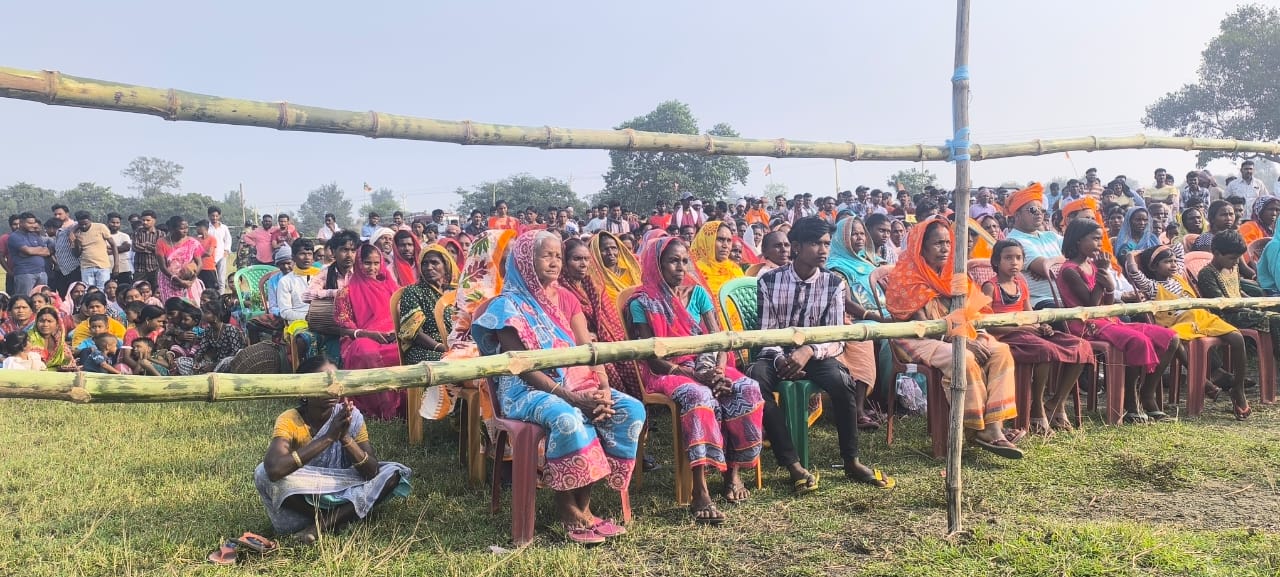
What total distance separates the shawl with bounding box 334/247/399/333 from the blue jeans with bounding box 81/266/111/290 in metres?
6.67

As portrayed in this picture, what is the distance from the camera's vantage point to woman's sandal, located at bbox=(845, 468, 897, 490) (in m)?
4.29

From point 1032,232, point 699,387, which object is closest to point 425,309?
point 699,387

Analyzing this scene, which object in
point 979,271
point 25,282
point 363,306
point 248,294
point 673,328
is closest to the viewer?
point 673,328

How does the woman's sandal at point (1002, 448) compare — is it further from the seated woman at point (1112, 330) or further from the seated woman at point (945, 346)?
the seated woman at point (1112, 330)

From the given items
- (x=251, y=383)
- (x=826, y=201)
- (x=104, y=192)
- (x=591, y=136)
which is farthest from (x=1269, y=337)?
(x=104, y=192)

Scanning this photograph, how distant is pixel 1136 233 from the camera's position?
7938 mm

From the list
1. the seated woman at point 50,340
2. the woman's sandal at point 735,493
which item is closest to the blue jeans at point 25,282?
the seated woman at point 50,340

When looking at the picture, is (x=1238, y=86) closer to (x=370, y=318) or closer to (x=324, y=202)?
(x=370, y=318)

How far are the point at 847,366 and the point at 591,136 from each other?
2.46 meters

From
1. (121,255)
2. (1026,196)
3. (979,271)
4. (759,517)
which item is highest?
(1026,196)

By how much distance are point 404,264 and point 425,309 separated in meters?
1.45

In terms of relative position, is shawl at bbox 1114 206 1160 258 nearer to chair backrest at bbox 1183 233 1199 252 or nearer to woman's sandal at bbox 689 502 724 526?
chair backrest at bbox 1183 233 1199 252

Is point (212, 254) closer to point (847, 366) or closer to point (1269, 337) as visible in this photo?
point (847, 366)

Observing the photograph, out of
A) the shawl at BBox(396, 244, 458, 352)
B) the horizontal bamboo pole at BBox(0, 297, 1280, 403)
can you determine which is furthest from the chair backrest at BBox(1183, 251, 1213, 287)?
the shawl at BBox(396, 244, 458, 352)
